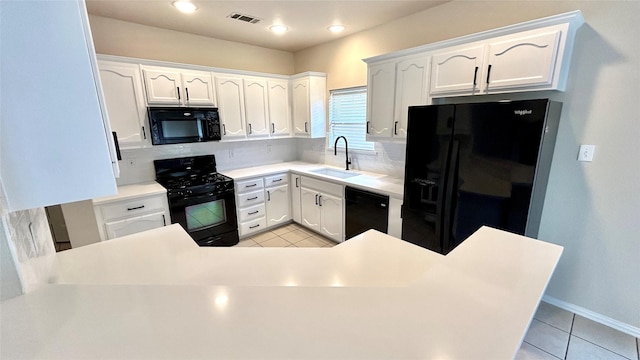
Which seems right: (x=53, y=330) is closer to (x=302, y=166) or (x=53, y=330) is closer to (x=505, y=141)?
(x=505, y=141)

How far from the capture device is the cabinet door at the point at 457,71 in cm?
211

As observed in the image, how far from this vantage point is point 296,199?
12.5ft

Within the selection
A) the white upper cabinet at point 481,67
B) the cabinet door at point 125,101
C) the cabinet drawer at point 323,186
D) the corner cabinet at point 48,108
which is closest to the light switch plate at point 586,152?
the white upper cabinet at point 481,67

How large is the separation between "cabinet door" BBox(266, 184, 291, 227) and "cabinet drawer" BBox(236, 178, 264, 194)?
16 cm

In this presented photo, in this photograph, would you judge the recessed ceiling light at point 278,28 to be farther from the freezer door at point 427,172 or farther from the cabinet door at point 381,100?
the freezer door at point 427,172

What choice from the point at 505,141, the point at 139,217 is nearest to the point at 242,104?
the point at 139,217

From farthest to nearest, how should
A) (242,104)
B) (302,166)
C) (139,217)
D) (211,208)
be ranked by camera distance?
(302,166) → (242,104) → (211,208) → (139,217)

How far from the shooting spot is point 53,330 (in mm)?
679

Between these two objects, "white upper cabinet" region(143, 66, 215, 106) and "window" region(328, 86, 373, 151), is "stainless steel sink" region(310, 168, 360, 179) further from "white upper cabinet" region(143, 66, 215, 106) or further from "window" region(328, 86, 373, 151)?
"white upper cabinet" region(143, 66, 215, 106)

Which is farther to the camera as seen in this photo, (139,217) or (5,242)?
(139,217)

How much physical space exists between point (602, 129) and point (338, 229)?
8.08 ft

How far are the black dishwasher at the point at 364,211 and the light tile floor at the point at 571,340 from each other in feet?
4.44

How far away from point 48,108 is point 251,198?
2.74m

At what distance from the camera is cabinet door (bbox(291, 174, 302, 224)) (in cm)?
374
